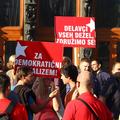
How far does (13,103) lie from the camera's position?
543cm

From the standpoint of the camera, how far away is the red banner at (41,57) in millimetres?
7395

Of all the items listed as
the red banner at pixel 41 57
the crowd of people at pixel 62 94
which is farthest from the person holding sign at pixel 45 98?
the red banner at pixel 41 57

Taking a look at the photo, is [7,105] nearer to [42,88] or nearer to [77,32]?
[42,88]

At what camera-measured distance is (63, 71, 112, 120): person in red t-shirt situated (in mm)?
5266

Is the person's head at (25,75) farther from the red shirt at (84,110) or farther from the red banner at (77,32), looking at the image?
the red banner at (77,32)

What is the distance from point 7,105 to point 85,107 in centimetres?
73

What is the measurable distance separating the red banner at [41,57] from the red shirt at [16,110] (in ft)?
6.08

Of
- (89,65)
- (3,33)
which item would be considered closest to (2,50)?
(3,33)

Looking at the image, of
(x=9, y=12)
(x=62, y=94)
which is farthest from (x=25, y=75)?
(x=9, y=12)

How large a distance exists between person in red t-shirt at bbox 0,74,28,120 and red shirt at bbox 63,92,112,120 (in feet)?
1.36

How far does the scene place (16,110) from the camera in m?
5.41

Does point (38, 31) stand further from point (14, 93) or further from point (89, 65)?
point (14, 93)

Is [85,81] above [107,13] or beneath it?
beneath

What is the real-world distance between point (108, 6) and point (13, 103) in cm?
754
